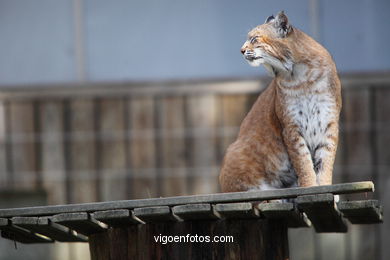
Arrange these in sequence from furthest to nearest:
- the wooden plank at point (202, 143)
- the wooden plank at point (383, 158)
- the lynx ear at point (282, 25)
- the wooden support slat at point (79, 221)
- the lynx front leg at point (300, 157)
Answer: the wooden plank at point (202, 143), the wooden plank at point (383, 158), the lynx ear at point (282, 25), the lynx front leg at point (300, 157), the wooden support slat at point (79, 221)

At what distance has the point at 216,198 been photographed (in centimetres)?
452

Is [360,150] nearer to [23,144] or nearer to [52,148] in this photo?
[52,148]

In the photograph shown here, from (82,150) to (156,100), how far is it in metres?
0.79

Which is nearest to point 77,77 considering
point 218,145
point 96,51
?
point 96,51

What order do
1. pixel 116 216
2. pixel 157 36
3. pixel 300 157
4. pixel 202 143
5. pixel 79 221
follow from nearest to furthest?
pixel 116 216, pixel 79 221, pixel 300 157, pixel 202 143, pixel 157 36

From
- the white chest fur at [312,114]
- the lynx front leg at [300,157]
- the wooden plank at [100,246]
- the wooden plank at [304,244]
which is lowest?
the wooden plank at [304,244]

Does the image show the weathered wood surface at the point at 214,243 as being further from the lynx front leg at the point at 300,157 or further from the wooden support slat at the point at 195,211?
the lynx front leg at the point at 300,157

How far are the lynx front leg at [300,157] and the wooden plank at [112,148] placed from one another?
11.1ft

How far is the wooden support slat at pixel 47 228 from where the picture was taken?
480cm

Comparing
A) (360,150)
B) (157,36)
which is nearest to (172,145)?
(157,36)

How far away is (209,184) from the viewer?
26.8 feet

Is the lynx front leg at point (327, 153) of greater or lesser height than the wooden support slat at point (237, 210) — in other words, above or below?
above

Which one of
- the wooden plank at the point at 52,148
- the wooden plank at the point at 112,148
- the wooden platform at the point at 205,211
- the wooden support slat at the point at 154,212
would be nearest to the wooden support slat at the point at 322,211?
the wooden platform at the point at 205,211

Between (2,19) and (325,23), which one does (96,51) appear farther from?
(325,23)
